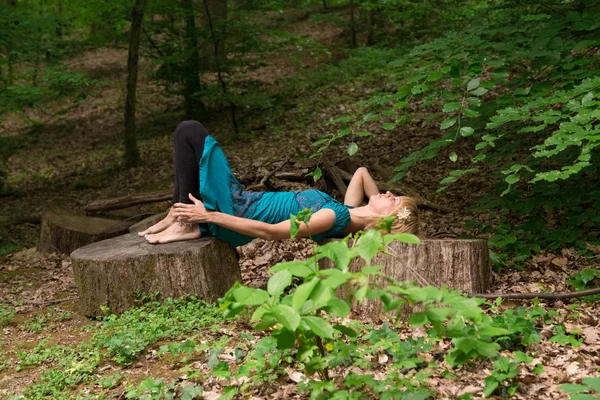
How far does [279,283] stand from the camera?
2.28m

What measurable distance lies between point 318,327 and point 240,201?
8.29 ft

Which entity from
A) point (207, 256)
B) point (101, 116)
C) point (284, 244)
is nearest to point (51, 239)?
point (284, 244)

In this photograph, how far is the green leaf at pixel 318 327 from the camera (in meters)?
2.28

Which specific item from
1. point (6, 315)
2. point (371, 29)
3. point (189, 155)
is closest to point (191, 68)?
point (371, 29)

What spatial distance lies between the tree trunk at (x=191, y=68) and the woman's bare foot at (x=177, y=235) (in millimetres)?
6425

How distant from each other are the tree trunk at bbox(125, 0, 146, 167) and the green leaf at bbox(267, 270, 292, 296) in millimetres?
8854

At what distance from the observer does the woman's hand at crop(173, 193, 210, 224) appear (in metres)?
4.46

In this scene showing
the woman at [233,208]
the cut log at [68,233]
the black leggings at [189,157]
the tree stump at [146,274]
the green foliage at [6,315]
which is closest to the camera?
the woman at [233,208]

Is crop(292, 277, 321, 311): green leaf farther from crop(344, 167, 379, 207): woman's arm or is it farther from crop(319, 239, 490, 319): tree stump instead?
crop(344, 167, 379, 207): woman's arm

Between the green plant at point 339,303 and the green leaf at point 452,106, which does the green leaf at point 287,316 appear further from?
the green leaf at point 452,106

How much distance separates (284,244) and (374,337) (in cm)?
301

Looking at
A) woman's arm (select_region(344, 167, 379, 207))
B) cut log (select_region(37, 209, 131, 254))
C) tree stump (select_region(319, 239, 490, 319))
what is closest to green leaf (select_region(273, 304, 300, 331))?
tree stump (select_region(319, 239, 490, 319))

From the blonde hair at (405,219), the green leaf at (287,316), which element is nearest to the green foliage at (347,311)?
the green leaf at (287,316)

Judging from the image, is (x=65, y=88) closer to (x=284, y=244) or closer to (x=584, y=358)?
(x=284, y=244)
